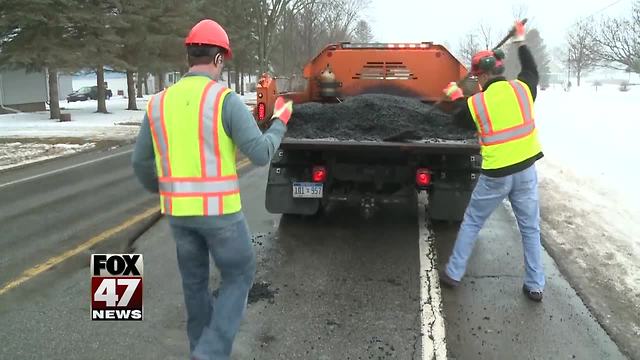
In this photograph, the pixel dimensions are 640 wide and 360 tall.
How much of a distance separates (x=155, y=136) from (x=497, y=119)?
2786 mm

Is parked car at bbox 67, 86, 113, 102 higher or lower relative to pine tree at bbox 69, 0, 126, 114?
lower

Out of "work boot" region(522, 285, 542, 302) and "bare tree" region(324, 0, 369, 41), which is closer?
"work boot" region(522, 285, 542, 302)

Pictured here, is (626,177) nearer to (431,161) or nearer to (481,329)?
(431,161)

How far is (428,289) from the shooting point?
478 centimetres

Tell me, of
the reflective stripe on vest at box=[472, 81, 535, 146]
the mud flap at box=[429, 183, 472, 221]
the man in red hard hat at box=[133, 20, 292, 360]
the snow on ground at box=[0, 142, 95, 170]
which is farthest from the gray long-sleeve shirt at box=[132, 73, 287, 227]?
the snow on ground at box=[0, 142, 95, 170]

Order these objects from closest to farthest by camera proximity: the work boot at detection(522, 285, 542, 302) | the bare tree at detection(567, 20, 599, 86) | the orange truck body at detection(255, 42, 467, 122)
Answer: the work boot at detection(522, 285, 542, 302)
the orange truck body at detection(255, 42, 467, 122)
the bare tree at detection(567, 20, 599, 86)

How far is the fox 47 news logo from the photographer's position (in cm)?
322

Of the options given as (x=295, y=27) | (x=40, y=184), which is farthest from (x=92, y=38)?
(x=295, y=27)

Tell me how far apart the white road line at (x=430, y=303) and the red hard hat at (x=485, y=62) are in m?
1.77

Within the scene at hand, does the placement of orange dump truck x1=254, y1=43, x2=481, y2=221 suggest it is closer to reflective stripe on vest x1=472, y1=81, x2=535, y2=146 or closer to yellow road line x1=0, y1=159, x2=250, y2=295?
reflective stripe on vest x1=472, y1=81, x2=535, y2=146

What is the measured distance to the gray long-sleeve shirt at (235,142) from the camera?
2799 mm

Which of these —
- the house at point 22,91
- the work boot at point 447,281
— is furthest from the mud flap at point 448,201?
the house at point 22,91

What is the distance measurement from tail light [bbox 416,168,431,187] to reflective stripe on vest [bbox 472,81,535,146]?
1280 millimetres

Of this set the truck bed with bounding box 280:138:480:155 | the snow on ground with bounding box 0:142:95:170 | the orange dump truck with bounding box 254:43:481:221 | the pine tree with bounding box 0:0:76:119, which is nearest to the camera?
the truck bed with bounding box 280:138:480:155
